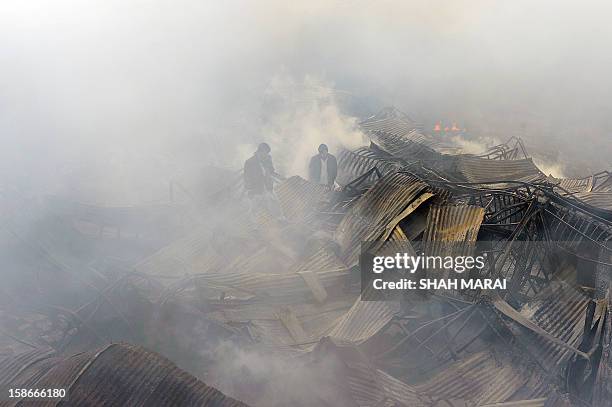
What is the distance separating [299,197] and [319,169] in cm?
104

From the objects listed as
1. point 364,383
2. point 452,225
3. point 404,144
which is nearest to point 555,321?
point 452,225

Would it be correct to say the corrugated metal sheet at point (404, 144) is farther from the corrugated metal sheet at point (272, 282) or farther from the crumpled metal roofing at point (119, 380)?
the crumpled metal roofing at point (119, 380)

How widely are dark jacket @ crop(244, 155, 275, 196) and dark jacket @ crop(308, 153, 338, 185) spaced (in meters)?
1.17

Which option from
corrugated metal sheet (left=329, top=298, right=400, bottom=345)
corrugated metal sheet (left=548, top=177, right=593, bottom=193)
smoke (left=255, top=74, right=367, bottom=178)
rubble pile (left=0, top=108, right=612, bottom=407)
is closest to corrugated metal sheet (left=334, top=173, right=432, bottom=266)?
rubble pile (left=0, top=108, right=612, bottom=407)

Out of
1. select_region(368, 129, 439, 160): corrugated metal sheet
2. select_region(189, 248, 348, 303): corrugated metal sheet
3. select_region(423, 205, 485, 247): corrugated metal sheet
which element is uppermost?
select_region(368, 129, 439, 160): corrugated metal sheet

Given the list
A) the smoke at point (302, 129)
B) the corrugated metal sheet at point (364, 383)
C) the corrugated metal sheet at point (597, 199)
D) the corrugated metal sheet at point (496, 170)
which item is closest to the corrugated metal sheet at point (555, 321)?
the corrugated metal sheet at point (364, 383)

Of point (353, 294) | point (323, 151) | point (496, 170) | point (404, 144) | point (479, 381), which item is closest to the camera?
point (479, 381)

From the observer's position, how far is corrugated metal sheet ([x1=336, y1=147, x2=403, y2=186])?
891cm

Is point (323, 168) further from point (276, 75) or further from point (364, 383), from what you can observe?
point (276, 75)

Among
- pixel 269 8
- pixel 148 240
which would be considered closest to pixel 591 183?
pixel 148 240

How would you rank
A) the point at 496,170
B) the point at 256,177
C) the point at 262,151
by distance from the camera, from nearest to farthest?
1. the point at 256,177
2. the point at 262,151
3. the point at 496,170

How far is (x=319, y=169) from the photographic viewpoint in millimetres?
8383

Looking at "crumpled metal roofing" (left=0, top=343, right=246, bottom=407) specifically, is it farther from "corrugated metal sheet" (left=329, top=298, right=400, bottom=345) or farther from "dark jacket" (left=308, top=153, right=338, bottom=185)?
"dark jacket" (left=308, top=153, right=338, bottom=185)

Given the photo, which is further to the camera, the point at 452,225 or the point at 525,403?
the point at 452,225
